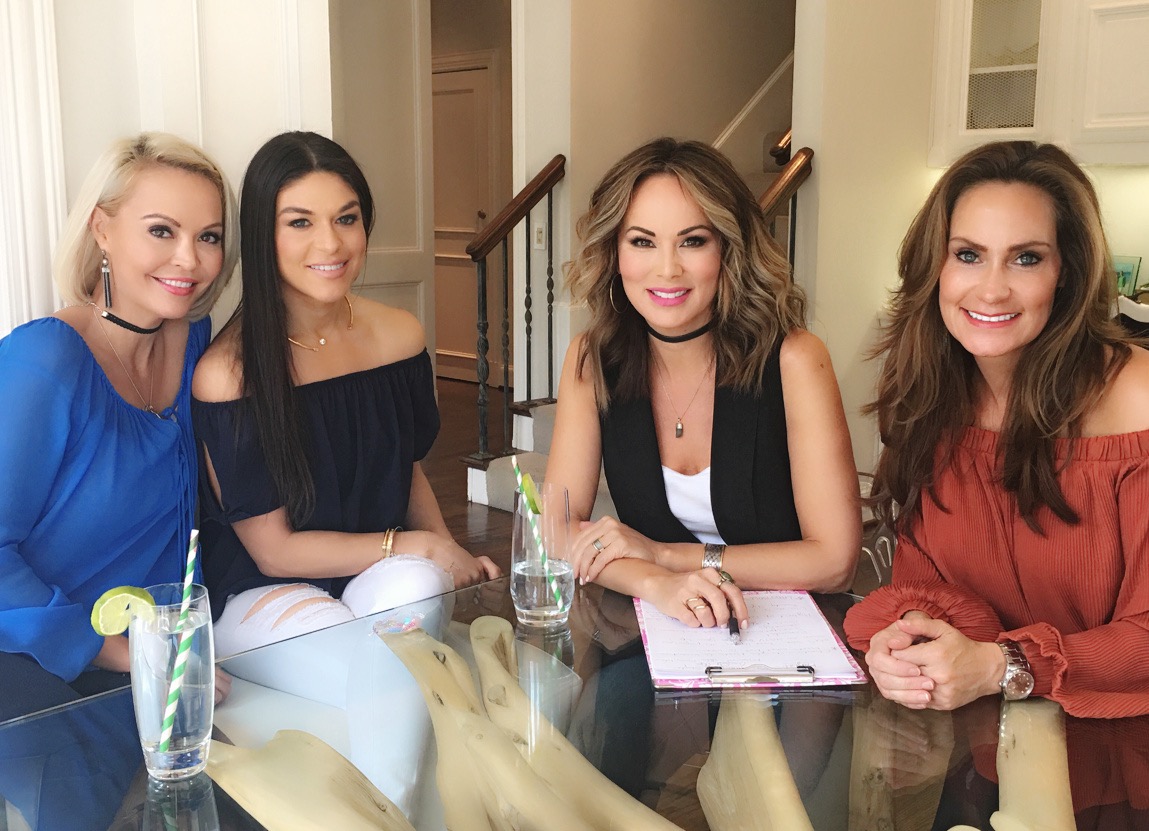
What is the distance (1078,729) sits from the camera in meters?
1.19

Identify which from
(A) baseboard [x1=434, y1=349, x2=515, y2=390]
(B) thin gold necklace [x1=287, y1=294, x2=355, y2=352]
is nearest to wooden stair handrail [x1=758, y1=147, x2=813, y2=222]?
(B) thin gold necklace [x1=287, y1=294, x2=355, y2=352]

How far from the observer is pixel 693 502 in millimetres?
2041

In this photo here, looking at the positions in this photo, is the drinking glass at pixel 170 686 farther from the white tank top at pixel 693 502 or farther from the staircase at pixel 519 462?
the staircase at pixel 519 462

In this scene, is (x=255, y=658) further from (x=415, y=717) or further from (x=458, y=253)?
(x=458, y=253)

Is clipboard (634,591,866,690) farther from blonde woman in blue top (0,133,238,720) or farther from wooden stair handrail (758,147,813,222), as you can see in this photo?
wooden stair handrail (758,147,813,222)

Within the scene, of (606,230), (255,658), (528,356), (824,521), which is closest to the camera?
(255,658)

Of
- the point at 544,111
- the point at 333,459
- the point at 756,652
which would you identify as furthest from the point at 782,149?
the point at 756,652

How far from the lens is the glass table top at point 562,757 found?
3.29ft

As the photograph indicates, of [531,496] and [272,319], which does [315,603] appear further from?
[531,496]

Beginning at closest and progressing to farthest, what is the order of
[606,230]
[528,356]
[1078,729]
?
[1078,729]
[606,230]
[528,356]

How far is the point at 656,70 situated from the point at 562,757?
4.33 m

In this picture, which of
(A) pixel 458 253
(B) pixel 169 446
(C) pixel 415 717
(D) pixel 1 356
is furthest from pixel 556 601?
(A) pixel 458 253

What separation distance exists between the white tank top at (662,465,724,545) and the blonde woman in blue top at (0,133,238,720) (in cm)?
88

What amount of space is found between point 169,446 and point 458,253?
6118 mm
